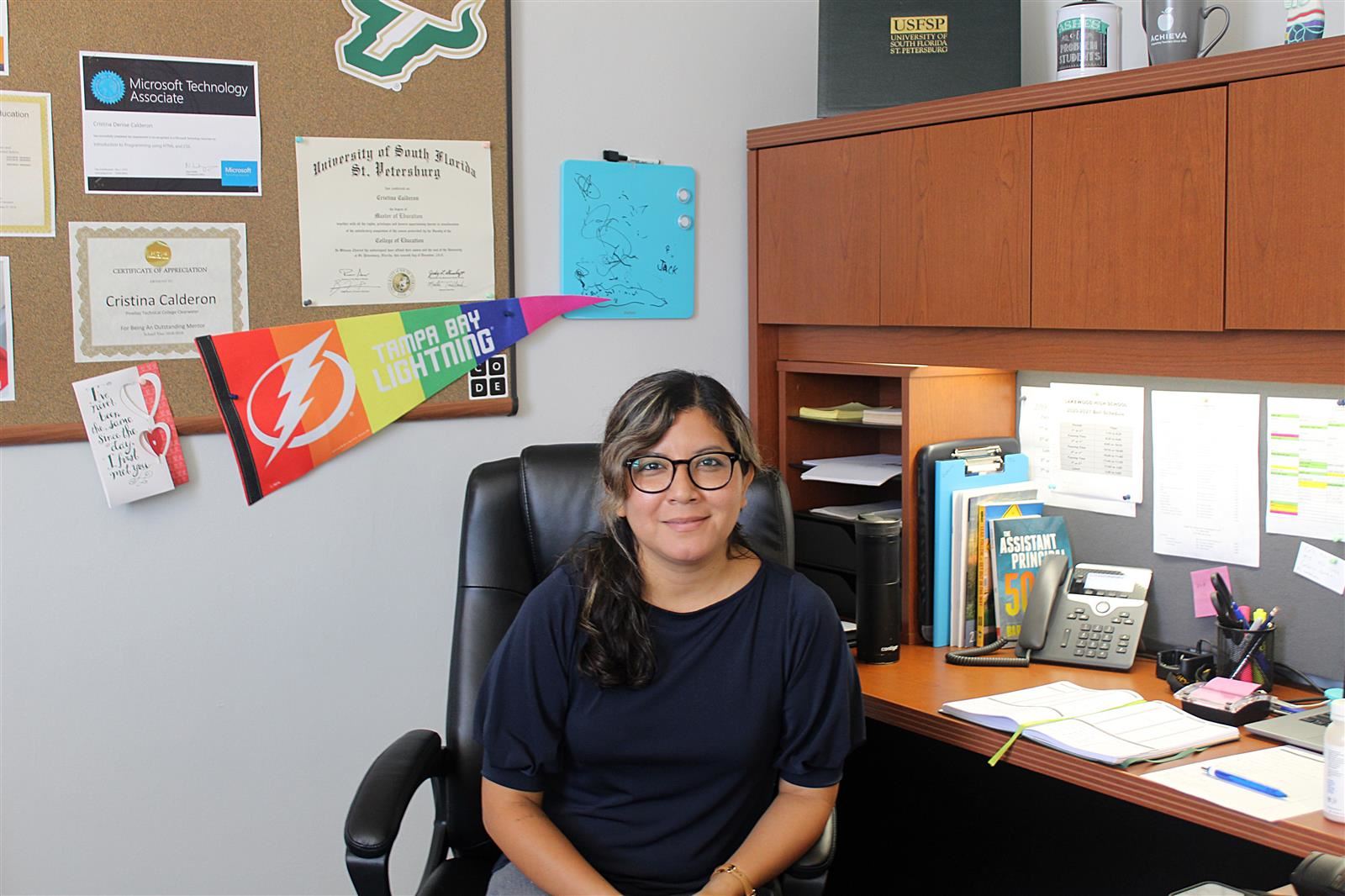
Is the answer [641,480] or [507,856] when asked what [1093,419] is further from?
[507,856]

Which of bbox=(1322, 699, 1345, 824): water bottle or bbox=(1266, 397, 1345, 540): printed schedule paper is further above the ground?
bbox=(1266, 397, 1345, 540): printed schedule paper

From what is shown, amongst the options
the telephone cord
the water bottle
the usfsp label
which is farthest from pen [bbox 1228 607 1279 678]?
the usfsp label

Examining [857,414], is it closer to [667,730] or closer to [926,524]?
[926,524]

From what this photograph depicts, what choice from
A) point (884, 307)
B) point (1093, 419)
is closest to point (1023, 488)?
point (1093, 419)

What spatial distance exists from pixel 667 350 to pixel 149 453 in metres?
1.04

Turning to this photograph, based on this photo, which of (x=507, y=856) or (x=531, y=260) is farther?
(x=531, y=260)

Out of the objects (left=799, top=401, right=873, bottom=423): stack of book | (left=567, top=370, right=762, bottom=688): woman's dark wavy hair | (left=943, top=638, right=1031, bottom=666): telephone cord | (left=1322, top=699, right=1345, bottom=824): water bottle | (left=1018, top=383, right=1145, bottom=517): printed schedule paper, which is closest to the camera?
(left=1322, top=699, right=1345, bottom=824): water bottle

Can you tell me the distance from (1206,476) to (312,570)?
1627 mm

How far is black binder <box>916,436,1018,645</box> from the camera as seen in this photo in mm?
2344

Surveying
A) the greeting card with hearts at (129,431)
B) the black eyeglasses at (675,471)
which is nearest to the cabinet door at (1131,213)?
the black eyeglasses at (675,471)

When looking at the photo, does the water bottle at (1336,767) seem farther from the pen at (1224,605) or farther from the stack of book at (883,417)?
the stack of book at (883,417)

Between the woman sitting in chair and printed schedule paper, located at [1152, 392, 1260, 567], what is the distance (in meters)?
0.87

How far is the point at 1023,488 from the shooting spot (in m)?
2.43

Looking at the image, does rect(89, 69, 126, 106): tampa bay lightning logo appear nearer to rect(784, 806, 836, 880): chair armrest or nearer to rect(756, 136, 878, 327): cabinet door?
rect(756, 136, 878, 327): cabinet door
